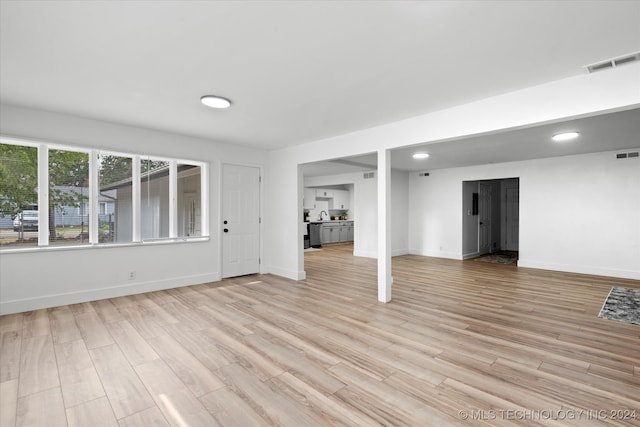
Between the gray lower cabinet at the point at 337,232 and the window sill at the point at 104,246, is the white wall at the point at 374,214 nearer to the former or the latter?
the gray lower cabinet at the point at 337,232

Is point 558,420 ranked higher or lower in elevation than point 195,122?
lower

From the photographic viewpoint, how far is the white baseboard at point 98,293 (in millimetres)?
3792

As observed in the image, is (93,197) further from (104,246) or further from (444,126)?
(444,126)

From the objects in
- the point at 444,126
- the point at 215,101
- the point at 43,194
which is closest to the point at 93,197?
the point at 43,194

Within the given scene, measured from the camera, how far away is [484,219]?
921cm

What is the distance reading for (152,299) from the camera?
441cm

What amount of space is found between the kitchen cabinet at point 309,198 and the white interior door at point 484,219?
5.86 meters

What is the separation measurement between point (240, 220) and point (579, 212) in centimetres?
694

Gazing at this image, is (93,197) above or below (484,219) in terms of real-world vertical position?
above

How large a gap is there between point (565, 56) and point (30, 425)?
452 centimetres

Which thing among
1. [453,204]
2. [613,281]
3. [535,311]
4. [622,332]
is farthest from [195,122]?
[613,281]

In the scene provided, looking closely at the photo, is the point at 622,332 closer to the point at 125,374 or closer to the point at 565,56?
the point at 565,56

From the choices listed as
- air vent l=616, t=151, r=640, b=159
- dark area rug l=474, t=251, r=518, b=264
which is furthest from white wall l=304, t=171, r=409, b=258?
air vent l=616, t=151, r=640, b=159

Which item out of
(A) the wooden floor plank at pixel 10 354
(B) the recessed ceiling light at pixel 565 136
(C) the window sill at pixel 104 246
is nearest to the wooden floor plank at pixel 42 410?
(A) the wooden floor plank at pixel 10 354
